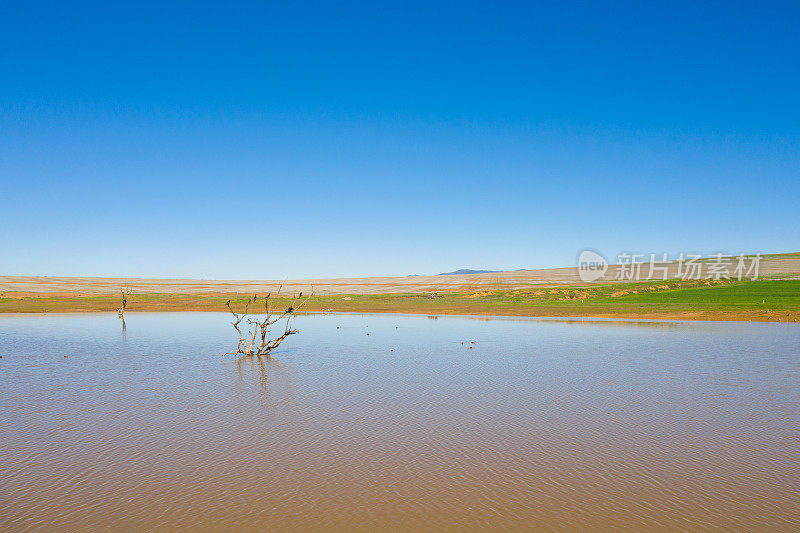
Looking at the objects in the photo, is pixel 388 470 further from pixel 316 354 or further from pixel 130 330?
pixel 130 330

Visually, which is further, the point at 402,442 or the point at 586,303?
the point at 586,303

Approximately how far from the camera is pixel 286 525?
653cm

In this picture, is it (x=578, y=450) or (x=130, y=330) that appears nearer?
(x=578, y=450)

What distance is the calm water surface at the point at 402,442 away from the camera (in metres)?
A: 6.89

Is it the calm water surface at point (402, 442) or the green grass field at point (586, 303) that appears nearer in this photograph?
the calm water surface at point (402, 442)

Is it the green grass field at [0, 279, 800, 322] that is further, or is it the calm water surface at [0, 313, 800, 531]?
the green grass field at [0, 279, 800, 322]

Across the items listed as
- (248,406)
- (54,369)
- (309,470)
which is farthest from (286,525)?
(54,369)

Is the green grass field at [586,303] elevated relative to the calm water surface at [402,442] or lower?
elevated

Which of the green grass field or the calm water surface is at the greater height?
the green grass field

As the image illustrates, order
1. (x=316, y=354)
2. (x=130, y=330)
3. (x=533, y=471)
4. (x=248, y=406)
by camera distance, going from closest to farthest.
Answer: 1. (x=533, y=471)
2. (x=248, y=406)
3. (x=316, y=354)
4. (x=130, y=330)

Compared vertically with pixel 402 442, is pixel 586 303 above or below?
above

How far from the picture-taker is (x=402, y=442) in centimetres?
978

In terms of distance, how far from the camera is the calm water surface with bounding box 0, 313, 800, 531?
6.89 m

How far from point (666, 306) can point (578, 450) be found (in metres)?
37.7
